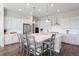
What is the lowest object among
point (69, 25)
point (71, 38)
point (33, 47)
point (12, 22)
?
point (33, 47)

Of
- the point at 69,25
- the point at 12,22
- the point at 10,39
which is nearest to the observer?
the point at 69,25

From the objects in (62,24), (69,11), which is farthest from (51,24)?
(69,11)

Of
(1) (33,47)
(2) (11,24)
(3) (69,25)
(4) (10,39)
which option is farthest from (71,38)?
(2) (11,24)

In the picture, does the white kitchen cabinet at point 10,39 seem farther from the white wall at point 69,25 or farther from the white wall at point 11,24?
the white wall at point 69,25

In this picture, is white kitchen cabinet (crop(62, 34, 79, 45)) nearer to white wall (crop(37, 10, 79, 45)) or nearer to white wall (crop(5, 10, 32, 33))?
white wall (crop(37, 10, 79, 45))

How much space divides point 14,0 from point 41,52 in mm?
1893

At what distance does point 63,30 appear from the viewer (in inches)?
162

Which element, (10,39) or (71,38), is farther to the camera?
(10,39)

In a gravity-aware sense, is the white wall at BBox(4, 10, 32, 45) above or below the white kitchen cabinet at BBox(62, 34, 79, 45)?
above

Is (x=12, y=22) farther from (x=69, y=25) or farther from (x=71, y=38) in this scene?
(x=71, y=38)

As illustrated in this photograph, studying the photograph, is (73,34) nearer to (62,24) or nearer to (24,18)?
(62,24)

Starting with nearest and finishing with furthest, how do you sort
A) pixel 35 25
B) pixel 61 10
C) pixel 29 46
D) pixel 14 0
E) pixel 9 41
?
1. pixel 14 0
2. pixel 29 46
3. pixel 35 25
4. pixel 61 10
5. pixel 9 41

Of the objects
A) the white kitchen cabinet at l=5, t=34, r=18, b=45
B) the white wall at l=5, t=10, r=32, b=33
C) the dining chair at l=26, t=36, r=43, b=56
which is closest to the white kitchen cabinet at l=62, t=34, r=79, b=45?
the dining chair at l=26, t=36, r=43, b=56

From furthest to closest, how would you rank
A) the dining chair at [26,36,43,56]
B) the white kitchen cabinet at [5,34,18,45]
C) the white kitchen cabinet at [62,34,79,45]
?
the white kitchen cabinet at [5,34,18,45] → the white kitchen cabinet at [62,34,79,45] → the dining chair at [26,36,43,56]
